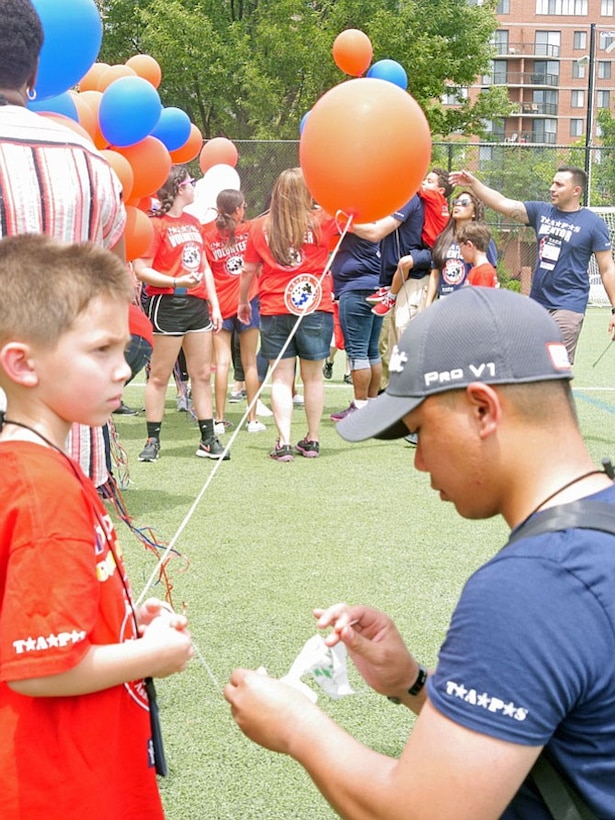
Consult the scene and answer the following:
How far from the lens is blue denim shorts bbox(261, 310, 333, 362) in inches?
294

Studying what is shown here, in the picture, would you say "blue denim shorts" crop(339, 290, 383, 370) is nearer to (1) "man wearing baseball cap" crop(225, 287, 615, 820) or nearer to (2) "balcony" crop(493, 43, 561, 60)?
(1) "man wearing baseball cap" crop(225, 287, 615, 820)

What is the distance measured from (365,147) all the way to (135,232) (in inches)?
70.4

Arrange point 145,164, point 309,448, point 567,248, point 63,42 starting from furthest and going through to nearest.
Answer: point 567,248 < point 309,448 < point 145,164 < point 63,42

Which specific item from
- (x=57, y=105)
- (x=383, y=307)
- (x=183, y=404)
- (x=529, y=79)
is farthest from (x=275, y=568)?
(x=529, y=79)

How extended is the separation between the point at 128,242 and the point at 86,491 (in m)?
4.01

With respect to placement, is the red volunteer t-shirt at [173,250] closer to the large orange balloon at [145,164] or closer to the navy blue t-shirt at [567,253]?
the large orange balloon at [145,164]

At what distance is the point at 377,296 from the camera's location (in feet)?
28.0

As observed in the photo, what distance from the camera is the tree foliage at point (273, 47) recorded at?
2662 cm

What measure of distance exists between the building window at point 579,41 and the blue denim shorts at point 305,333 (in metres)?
87.5

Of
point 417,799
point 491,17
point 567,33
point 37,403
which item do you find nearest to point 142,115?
point 37,403

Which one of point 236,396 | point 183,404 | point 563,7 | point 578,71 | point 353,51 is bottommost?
point 236,396

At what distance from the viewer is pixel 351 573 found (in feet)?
16.1

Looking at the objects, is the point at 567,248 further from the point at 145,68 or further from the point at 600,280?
the point at 600,280

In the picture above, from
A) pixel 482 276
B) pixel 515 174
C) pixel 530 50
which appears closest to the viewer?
pixel 482 276
